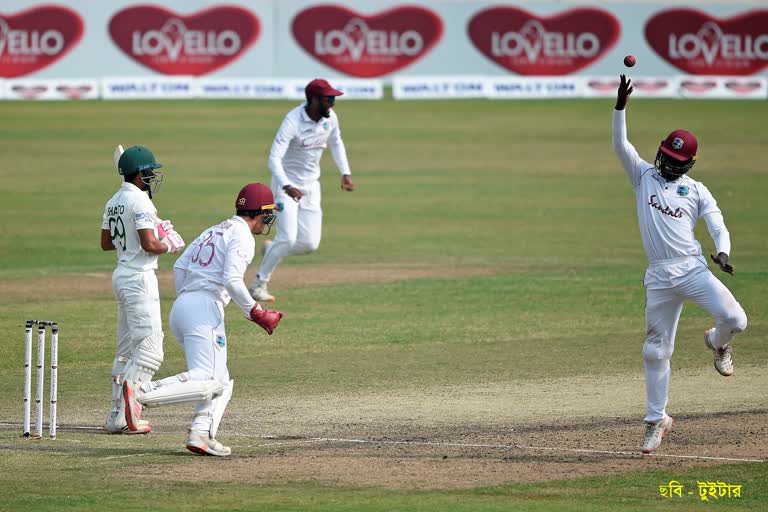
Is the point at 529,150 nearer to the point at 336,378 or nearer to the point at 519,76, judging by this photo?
the point at 519,76

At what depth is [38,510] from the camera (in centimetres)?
832

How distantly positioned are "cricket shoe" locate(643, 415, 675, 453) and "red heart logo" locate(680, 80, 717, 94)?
3809 cm

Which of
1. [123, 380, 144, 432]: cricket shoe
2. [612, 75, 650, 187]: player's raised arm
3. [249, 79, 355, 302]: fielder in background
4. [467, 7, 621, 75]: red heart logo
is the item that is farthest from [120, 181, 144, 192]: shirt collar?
[467, 7, 621, 75]: red heart logo

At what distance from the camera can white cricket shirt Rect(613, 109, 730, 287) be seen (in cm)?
1004

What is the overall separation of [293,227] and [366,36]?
30.0 meters

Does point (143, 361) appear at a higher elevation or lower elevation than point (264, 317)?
lower

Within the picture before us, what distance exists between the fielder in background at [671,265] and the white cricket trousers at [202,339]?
3.03 meters

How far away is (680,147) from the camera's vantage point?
395 inches

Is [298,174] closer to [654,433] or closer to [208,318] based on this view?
[208,318]

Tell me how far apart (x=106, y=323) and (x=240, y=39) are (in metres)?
31.0

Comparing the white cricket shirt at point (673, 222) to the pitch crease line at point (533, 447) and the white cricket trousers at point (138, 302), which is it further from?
the white cricket trousers at point (138, 302)

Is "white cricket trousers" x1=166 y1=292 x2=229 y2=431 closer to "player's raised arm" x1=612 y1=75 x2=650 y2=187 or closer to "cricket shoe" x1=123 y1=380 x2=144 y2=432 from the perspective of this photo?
"cricket shoe" x1=123 y1=380 x2=144 y2=432

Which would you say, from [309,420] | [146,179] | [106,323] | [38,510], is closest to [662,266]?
[309,420]

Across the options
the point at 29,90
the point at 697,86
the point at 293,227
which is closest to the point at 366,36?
the point at 29,90
